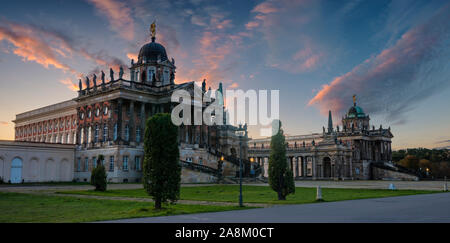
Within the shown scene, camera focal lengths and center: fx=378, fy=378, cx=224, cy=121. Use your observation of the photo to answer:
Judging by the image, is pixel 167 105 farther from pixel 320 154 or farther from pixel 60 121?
pixel 320 154

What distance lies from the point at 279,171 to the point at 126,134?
38.2m

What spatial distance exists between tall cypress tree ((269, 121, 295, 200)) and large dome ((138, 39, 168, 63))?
46263 mm

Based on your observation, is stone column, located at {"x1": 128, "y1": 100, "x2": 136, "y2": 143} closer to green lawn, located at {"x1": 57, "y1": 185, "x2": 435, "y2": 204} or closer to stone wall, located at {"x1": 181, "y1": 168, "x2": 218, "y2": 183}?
stone wall, located at {"x1": 181, "y1": 168, "x2": 218, "y2": 183}

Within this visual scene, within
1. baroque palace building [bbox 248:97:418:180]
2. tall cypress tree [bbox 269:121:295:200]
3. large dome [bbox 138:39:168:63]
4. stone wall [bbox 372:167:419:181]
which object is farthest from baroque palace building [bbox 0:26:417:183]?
stone wall [bbox 372:167:419:181]

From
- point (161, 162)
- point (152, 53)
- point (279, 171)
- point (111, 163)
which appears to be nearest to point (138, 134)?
point (111, 163)

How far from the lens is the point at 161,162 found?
752 inches

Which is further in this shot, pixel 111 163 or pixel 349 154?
pixel 349 154

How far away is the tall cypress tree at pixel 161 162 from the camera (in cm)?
1888

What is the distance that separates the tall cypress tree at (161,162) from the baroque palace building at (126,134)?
3097cm

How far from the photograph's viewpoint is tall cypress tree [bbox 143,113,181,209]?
18.9 meters

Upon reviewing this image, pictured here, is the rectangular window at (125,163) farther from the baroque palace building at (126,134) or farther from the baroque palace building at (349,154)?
the baroque palace building at (349,154)

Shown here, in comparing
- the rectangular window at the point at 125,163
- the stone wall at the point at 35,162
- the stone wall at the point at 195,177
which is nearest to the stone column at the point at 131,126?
the rectangular window at the point at 125,163

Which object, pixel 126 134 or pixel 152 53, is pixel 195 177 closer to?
pixel 126 134
